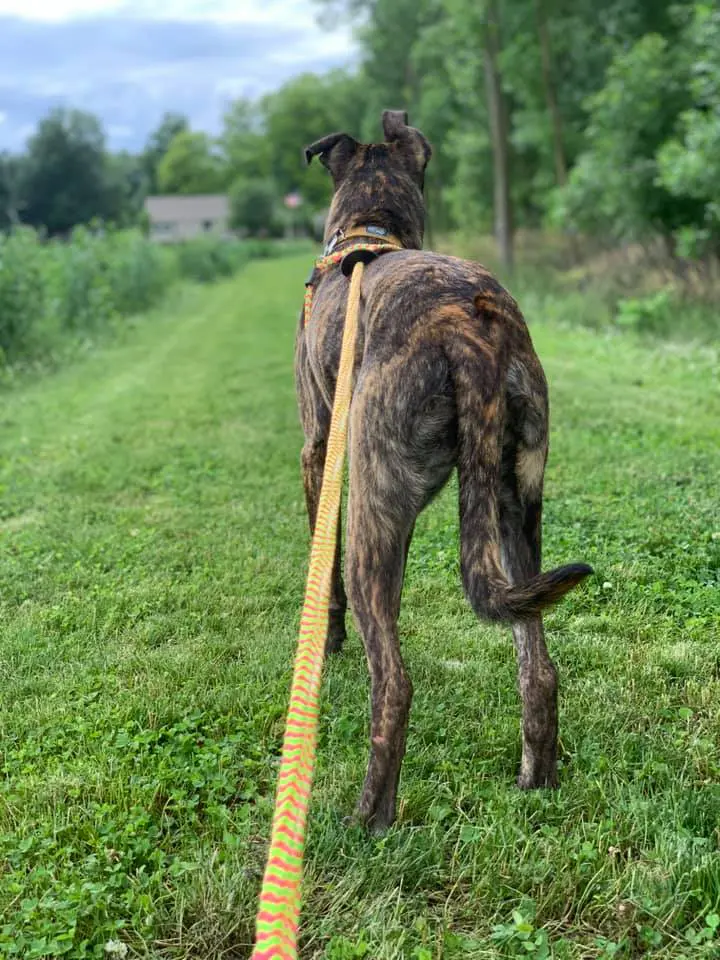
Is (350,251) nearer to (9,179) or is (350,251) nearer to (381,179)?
(381,179)

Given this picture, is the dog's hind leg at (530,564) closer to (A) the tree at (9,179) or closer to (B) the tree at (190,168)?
(A) the tree at (9,179)

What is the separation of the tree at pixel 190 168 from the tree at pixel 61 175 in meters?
37.6

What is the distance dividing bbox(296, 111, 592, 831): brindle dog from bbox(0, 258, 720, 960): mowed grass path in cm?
23

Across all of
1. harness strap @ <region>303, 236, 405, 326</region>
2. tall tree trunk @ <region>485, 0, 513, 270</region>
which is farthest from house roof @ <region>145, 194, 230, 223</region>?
harness strap @ <region>303, 236, 405, 326</region>

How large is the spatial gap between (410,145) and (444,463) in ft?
6.50

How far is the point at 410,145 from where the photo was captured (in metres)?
3.55

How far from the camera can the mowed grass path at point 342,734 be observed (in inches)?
78.7

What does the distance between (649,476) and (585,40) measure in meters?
18.7

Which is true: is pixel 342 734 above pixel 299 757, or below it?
below

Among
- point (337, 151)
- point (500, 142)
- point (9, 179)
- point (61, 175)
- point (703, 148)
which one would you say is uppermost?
point (61, 175)

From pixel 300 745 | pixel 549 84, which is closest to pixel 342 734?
pixel 300 745

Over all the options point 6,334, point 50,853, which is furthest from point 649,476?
point 6,334

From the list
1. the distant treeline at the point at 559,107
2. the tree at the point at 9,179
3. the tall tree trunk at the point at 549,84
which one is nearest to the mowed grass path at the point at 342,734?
the distant treeline at the point at 559,107

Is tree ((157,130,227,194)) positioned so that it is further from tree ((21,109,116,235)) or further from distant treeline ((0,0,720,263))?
distant treeline ((0,0,720,263))
